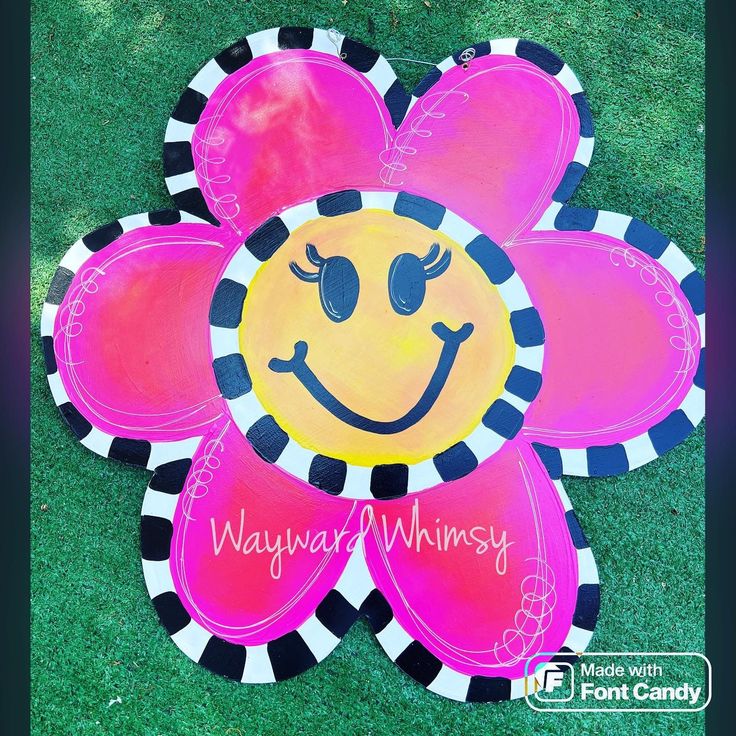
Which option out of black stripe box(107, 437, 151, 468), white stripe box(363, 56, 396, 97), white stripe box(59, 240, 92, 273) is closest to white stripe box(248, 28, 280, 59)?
white stripe box(363, 56, 396, 97)

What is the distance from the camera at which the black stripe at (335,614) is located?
166 centimetres

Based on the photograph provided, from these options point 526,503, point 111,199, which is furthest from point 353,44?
point 526,503

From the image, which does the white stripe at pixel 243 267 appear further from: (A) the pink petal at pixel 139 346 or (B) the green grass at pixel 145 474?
(B) the green grass at pixel 145 474

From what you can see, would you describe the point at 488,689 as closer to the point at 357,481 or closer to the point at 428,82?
the point at 357,481

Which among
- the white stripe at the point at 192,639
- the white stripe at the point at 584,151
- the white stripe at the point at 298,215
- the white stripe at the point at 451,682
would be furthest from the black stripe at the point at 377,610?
the white stripe at the point at 584,151

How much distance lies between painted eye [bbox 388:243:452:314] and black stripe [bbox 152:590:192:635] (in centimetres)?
107

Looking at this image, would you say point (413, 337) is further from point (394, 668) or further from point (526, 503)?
point (394, 668)

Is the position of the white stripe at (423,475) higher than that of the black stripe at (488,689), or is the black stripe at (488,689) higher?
the white stripe at (423,475)

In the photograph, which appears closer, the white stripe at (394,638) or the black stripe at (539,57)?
the white stripe at (394,638)

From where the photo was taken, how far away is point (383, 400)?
1.68 metres

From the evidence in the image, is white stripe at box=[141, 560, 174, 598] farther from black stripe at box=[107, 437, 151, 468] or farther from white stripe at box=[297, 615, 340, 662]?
white stripe at box=[297, 615, 340, 662]

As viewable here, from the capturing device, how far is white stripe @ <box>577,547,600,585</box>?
5.54 ft

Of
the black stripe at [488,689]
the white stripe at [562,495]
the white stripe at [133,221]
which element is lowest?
the black stripe at [488,689]

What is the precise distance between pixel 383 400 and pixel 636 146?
113 centimetres
